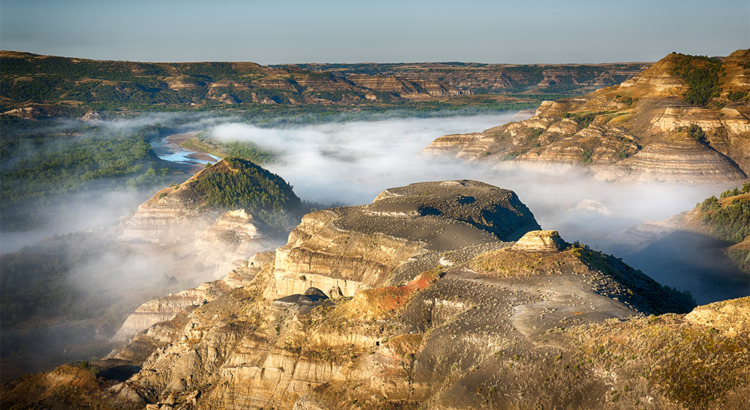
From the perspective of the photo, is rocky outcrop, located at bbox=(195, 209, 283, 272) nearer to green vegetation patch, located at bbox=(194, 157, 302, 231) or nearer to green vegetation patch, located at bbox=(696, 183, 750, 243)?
green vegetation patch, located at bbox=(194, 157, 302, 231)

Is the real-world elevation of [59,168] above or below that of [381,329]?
below

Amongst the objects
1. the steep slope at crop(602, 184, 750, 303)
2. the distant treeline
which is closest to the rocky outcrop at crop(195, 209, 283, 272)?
the steep slope at crop(602, 184, 750, 303)

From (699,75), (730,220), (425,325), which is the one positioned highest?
(699,75)

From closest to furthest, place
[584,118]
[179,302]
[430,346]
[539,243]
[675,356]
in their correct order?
1. [675,356]
2. [430,346]
3. [539,243]
4. [179,302]
5. [584,118]

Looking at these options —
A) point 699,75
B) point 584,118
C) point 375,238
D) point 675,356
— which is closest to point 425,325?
point 675,356

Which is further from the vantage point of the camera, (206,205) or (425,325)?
(206,205)

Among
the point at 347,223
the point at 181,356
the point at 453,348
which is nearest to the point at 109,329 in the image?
the point at 181,356

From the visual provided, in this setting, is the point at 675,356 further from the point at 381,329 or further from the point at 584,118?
the point at 584,118
